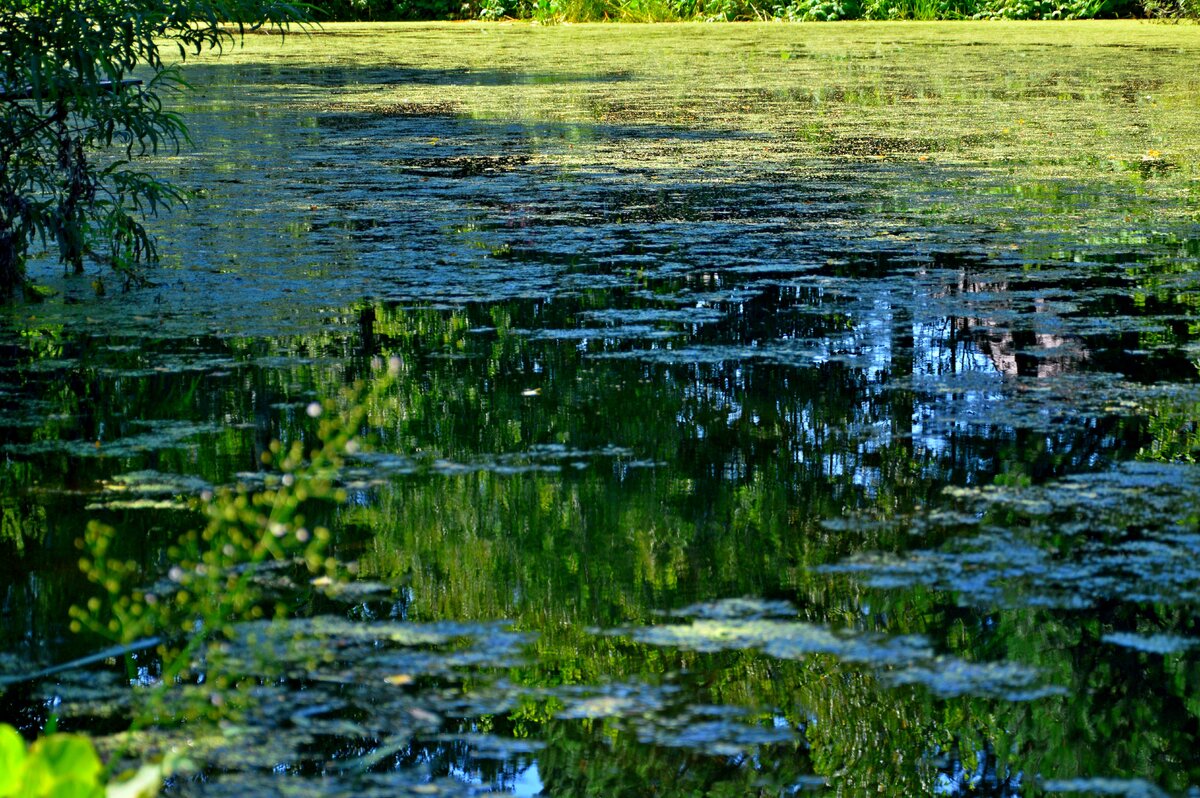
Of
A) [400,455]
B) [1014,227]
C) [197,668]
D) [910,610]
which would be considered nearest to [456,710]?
[197,668]

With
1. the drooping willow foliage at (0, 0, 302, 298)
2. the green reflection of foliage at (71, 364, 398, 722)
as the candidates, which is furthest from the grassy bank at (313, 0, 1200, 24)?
the green reflection of foliage at (71, 364, 398, 722)

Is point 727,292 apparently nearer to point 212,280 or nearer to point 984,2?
point 212,280

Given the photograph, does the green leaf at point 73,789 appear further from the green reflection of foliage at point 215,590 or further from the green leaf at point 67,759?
the green reflection of foliage at point 215,590

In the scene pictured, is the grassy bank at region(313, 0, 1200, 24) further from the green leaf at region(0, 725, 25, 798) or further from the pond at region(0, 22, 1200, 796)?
the green leaf at region(0, 725, 25, 798)

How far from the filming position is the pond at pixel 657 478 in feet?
6.27

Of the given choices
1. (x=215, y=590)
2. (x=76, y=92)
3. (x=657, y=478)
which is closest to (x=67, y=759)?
(x=215, y=590)

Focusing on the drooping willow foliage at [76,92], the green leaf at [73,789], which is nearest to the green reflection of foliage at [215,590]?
the green leaf at [73,789]

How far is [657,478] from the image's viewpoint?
9.48 feet

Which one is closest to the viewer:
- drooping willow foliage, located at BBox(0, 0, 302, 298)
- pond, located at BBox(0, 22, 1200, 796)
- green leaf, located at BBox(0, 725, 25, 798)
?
green leaf, located at BBox(0, 725, 25, 798)

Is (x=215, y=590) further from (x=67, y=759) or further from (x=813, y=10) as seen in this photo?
(x=813, y=10)

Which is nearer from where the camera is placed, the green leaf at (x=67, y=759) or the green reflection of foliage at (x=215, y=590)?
the green leaf at (x=67, y=759)

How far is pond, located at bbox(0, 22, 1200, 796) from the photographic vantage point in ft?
6.27

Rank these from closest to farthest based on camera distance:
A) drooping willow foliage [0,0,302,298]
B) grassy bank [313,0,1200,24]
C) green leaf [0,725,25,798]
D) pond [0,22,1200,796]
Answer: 1. green leaf [0,725,25,798]
2. pond [0,22,1200,796]
3. drooping willow foliage [0,0,302,298]
4. grassy bank [313,0,1200,24]

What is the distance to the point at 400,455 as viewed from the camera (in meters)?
3.04
